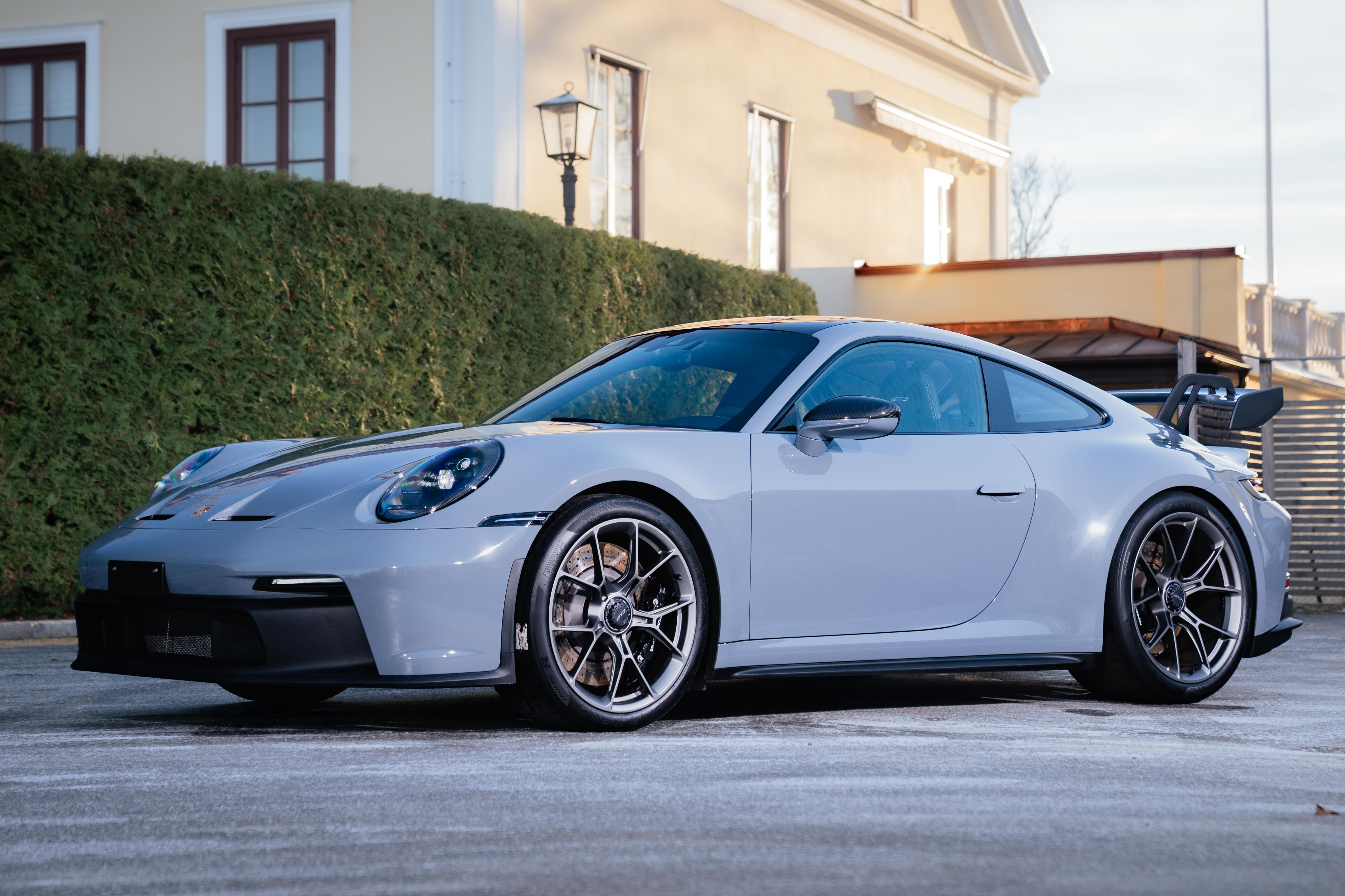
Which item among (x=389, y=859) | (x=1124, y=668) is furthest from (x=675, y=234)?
(x=389, y=859)

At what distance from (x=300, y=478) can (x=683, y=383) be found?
Result: 4.68ft

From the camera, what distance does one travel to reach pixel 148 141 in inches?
633

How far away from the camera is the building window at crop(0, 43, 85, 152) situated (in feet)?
54.4

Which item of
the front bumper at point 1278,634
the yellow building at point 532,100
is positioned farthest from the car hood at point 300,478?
the yellow building at point 532,100

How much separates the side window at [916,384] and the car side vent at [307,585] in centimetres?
179

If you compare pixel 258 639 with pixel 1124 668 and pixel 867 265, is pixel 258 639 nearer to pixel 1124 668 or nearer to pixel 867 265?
pixel 1124 668

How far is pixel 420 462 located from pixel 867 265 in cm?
1766

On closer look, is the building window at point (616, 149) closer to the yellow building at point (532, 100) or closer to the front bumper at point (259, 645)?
the yellow building at point (532, 100)

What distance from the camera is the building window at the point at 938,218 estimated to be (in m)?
25.0

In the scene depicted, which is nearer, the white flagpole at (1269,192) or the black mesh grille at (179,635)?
the black mesh grille at (179,635)

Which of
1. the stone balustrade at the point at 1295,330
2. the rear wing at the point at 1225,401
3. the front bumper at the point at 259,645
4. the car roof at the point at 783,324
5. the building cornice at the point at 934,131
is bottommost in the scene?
the front bumper at the point at 259,645

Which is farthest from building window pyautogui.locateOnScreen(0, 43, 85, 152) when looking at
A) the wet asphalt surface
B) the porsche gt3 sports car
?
the wet asphalt surface

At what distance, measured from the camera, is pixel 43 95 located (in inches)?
658

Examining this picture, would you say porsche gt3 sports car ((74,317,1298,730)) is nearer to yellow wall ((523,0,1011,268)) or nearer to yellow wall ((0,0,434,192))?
yellow wall ((0,0,434,192))
